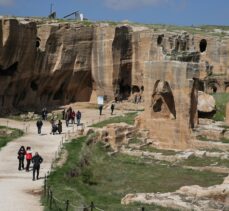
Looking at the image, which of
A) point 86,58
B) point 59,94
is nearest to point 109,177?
point 59,94

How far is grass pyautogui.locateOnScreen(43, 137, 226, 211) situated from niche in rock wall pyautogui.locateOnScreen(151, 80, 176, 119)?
511cm

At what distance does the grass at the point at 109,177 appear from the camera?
23.6 metres

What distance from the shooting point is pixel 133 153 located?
118 feet

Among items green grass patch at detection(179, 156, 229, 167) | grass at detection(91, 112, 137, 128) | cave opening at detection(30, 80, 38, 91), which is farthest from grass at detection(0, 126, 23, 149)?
cave opening at detection(30, 80, 38, 91)

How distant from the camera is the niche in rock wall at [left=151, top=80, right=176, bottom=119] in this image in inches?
1539

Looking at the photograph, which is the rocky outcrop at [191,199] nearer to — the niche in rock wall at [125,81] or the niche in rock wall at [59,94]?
the niche in rock wall at [59,94]

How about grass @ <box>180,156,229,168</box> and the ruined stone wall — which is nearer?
grass @ <box>180,156,229,168</box>

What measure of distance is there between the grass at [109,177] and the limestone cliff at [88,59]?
588 inches

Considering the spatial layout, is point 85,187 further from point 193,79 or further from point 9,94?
point 9,94

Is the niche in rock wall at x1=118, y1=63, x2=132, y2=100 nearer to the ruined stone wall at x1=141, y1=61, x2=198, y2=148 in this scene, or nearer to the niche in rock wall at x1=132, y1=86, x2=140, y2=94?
the niche in rock wall at x1=132, y1=86, x2=140, y2=94

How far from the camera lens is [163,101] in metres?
39.3

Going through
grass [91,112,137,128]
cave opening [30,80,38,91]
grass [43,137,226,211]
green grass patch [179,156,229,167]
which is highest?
cave opening [30,80,38,91]

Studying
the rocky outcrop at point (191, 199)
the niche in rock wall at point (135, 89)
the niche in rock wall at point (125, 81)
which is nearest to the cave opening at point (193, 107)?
the rocky outcrop at point (191, 199)

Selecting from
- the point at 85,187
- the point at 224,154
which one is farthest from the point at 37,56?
the point at 85,187
